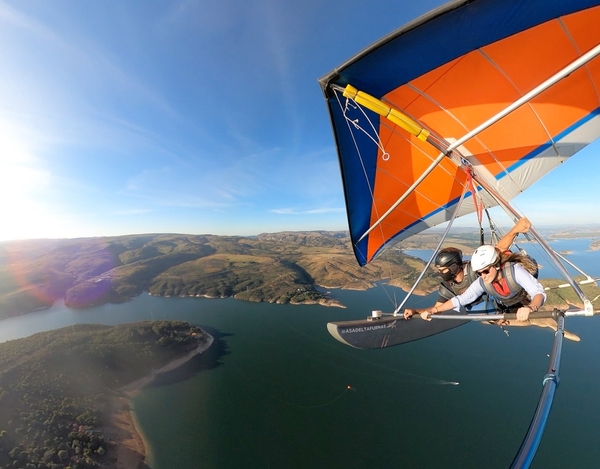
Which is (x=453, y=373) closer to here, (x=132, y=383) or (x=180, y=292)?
(x=132, y=383)

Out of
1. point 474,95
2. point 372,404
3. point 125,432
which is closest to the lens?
point 474,95

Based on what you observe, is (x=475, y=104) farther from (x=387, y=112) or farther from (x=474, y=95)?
(x=387, y=112)

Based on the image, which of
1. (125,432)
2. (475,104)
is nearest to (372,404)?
(125,432)

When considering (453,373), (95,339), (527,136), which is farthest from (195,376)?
(527,136)

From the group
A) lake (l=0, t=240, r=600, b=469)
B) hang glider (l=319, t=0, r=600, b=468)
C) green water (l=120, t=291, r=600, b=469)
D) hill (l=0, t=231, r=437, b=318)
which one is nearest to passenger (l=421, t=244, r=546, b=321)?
hang glider (l=319, t=0, r=600, b=468)

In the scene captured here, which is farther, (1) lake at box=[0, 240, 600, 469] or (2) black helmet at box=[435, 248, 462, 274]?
(1) lake at box=[0, 240, 600, 469]

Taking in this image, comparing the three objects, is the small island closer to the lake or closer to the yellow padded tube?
the lake
